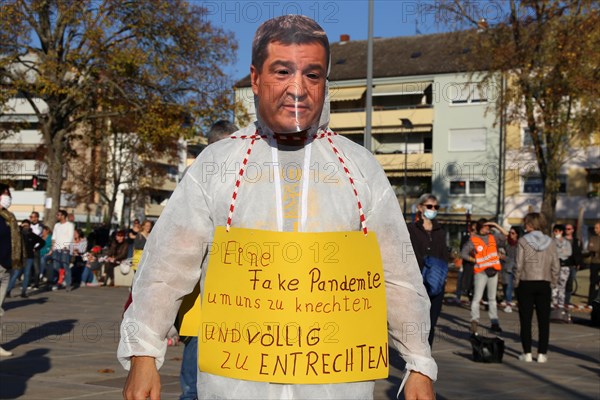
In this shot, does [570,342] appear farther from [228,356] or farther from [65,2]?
[65,2]

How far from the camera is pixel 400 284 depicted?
9.99 ft

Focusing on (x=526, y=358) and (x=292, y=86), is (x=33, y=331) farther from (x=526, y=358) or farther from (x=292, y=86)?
(x=292, y=86)

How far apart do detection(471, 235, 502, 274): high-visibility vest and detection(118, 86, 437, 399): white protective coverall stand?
11.5m

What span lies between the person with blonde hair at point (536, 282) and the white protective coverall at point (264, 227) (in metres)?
9.14

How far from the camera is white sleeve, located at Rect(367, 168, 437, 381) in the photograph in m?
3.01

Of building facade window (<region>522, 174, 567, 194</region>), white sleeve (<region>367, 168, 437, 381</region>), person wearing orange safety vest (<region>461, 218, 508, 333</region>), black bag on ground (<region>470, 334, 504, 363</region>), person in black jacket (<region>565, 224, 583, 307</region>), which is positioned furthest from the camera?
building facade window (<region>522, 174, 567, 194</region>)

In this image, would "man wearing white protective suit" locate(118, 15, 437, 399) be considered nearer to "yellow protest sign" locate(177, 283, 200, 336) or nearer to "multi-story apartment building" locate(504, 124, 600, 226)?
"yellow protest sign" locate(177, 283, 200, 336)

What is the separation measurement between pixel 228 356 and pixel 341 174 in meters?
0.69

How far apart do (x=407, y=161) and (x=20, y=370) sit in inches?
1872

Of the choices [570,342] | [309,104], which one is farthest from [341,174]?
[570,342]

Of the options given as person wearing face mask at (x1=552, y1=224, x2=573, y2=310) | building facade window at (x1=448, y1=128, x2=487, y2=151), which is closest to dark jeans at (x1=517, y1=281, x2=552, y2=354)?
person wearing face mask at (x1=552, y1=224, x2=573, y2=310)

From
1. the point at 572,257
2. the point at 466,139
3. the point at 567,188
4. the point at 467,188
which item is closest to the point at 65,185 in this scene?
the point at 467,188

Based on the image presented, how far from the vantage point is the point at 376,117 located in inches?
2306

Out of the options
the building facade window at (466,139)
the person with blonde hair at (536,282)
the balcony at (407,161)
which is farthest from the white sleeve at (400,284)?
the building facade window at (466,139)
